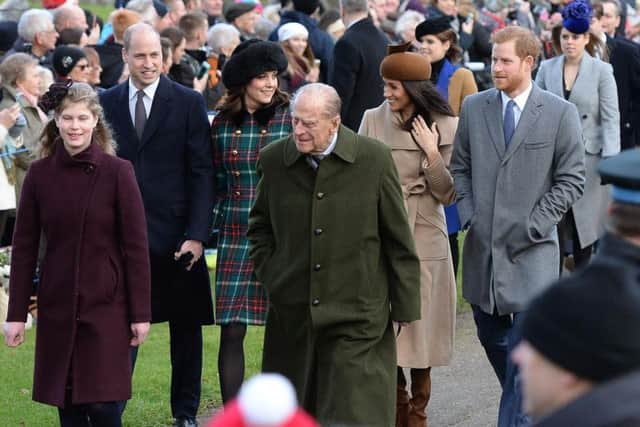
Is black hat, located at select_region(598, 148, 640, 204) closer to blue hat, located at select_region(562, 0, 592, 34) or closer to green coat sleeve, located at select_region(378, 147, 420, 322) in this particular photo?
green coat sleeve, located at select_region(378, 147, 420, 322)

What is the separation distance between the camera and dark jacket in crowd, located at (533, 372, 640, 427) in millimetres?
2527

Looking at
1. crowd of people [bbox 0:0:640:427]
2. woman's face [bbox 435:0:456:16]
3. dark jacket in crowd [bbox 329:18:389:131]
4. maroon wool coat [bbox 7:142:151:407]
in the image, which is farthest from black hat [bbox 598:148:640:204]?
woman's face [bbox 435:0:456:16]

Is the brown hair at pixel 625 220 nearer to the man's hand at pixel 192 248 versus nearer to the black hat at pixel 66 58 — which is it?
the man's hand at pixel 192 248

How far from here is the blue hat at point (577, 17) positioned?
10.1 m

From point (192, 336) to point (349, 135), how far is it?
197cm

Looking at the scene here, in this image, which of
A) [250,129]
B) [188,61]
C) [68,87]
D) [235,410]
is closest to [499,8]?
[188,61]

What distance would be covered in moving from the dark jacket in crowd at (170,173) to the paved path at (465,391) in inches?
36.1

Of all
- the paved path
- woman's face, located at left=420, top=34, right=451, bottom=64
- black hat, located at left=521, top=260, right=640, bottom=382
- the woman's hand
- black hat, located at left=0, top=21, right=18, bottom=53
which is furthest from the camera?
black hat, located at left=0, top=21, right=18, bottom=53

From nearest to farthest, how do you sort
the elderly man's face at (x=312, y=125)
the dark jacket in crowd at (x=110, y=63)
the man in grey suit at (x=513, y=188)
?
the elderly man's face at (x=312, y=125) → the man in grey suit at (x=513, y=188) → the dark jacket in crowd at (x=110, y=63)

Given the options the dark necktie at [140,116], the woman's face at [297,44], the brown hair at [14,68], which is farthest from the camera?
the woman's face at [297,44]

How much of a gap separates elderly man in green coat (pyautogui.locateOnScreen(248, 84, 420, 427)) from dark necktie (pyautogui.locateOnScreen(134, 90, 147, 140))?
1338 mm

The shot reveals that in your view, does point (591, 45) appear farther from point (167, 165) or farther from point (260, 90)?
point (167, 165)

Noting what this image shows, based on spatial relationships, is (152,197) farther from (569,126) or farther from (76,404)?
(569,126)

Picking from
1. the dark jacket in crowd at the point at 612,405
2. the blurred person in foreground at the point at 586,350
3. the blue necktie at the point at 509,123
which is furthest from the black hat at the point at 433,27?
the dark jacket in crowd at the point at 612,405
